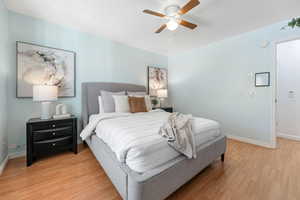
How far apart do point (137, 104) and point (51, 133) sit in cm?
163

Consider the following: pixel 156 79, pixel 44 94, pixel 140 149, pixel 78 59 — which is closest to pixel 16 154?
pixel 44 94

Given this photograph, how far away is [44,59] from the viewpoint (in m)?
2.45

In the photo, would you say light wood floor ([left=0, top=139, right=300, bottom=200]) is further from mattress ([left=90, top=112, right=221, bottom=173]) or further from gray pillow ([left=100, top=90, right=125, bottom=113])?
gray pillow ([left=100, top=90, right=125, bottom=113])

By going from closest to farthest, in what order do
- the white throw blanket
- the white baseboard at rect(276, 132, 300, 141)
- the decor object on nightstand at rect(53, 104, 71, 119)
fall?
the white throw blanket → the decor object on nightstand at rect(53, 104, 71, 119) → the white baseboard at rect(276, 132, 300, 141)

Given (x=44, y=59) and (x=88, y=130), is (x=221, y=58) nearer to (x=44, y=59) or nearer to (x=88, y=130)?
(x=88, y=130)

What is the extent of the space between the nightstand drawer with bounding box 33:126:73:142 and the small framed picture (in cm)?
404

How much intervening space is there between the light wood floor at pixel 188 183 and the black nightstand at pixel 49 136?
0.54 ft

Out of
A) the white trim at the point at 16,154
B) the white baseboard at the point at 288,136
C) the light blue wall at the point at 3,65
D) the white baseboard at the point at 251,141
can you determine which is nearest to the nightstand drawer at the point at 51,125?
the light blue wall at the point at 3,65

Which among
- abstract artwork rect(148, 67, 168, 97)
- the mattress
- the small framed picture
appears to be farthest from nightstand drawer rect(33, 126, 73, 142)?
the small framed picture

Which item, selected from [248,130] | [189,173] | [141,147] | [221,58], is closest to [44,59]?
[141,147]

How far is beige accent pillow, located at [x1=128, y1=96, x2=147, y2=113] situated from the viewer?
108 inches

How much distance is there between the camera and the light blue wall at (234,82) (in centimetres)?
272

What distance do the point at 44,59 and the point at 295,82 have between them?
227 inches

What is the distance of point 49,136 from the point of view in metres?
2.19
